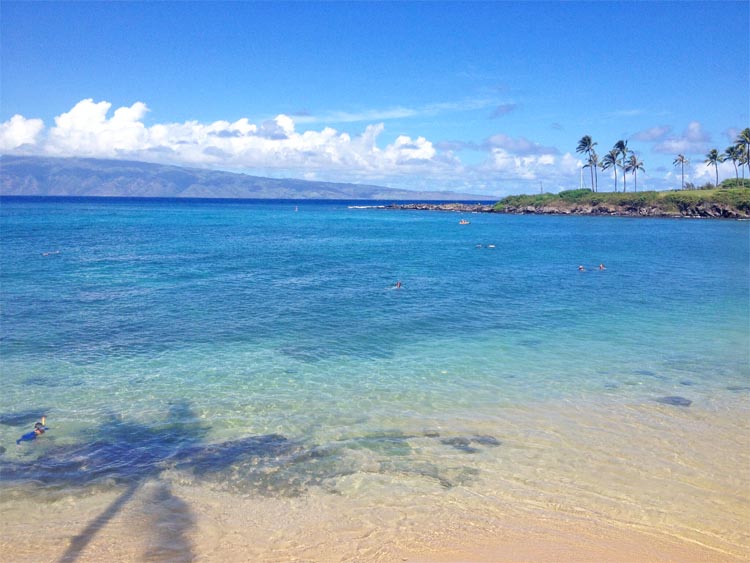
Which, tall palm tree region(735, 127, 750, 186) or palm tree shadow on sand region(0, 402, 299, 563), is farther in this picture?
tall palm tree region(735, 127, 750, 186)

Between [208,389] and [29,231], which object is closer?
[208,389]

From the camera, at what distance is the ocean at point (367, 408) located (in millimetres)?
10805

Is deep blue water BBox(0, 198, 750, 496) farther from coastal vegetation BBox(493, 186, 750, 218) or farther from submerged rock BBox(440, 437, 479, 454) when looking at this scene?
coastal vegetation BBox(493, 186, 750, 218)

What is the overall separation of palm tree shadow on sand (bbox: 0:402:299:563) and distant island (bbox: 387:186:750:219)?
119434mm

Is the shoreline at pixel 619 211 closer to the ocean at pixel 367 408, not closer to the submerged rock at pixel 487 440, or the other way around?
the ocean at pixel 367 408

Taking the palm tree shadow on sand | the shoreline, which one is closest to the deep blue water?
the palm tree shadow on sand

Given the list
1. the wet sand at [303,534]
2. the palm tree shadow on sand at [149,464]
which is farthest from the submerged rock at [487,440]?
the palm tree shadow on sand at [149,464]

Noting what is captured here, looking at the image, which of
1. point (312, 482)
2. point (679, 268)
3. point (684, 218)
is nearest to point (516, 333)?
point (312, 482)

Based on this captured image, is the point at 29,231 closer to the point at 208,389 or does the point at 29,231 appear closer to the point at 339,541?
the point at 208,389

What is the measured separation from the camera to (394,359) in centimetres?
2025

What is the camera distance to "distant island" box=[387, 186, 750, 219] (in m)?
108

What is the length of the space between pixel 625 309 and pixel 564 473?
795 inches

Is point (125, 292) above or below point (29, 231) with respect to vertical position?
below

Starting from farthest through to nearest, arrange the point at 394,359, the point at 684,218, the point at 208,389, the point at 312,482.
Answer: the point at 684,218, the point at 394,359, the point at 208,389, the point at 312,482
